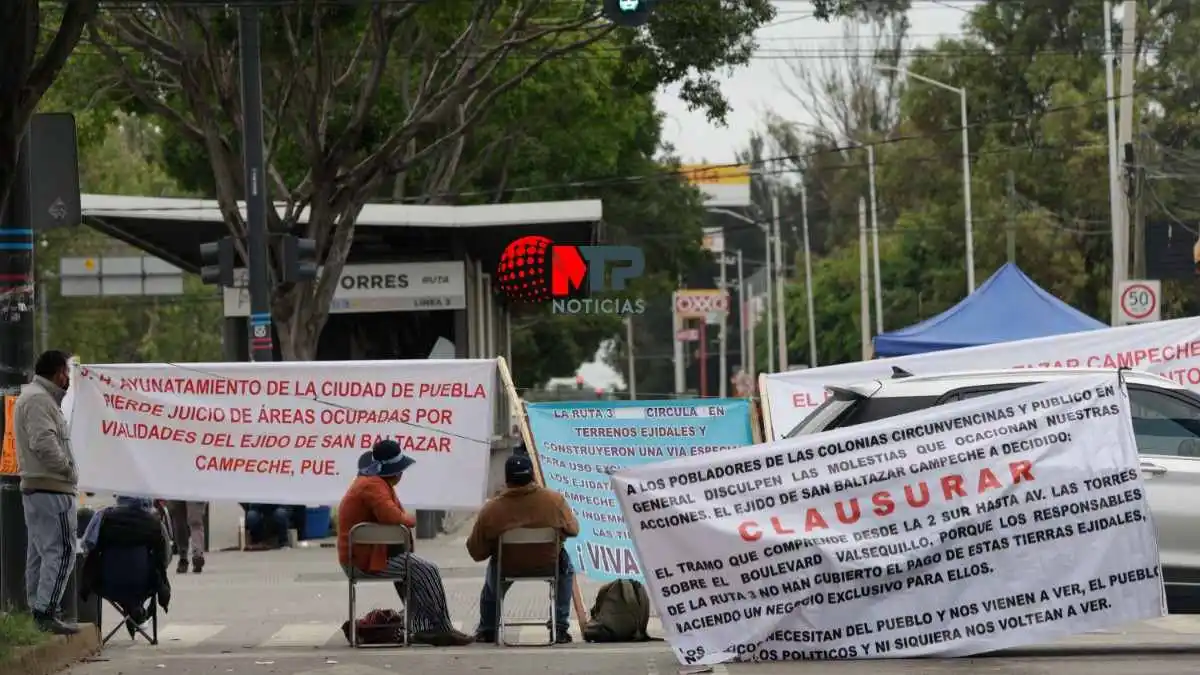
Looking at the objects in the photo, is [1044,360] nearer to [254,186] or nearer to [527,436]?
[527,436]

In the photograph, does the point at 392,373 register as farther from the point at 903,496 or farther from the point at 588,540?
the point at 903,496

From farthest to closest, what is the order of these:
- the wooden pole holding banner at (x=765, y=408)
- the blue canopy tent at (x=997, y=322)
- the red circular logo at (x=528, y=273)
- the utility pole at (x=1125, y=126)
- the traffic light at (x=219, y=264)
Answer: the utility pole at (x=1125, y=126)
the red circular logo at (x=528, y=273)
the blue canopy tent at (x=997, y=322)
the traffic light at (x=219, y=264)
the wooden pole holding banner at (x=765, y=408)

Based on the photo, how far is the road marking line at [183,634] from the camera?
13.6 meters

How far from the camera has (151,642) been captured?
13.5m

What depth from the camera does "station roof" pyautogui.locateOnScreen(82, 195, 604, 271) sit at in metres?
31.1


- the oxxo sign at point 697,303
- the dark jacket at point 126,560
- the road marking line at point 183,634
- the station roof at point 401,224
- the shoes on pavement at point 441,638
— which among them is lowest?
the road marking line at point 183,634

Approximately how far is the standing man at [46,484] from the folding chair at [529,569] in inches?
108

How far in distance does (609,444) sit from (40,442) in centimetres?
419

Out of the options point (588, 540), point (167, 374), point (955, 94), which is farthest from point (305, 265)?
point (955, 94)

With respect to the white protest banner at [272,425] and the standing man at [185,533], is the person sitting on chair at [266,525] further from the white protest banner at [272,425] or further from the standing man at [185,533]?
the white protest banner at [272,425]

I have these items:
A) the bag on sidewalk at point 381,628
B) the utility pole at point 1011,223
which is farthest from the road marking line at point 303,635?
the utility pole at point 1011,223

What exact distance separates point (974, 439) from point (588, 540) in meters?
3.38

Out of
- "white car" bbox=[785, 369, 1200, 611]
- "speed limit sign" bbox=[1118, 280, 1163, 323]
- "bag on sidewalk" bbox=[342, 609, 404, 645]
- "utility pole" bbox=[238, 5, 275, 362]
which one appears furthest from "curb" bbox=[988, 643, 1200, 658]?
"speed limit sign" bbox=[1118, 280, 1163, 323]

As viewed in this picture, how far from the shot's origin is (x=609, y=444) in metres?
14.0
